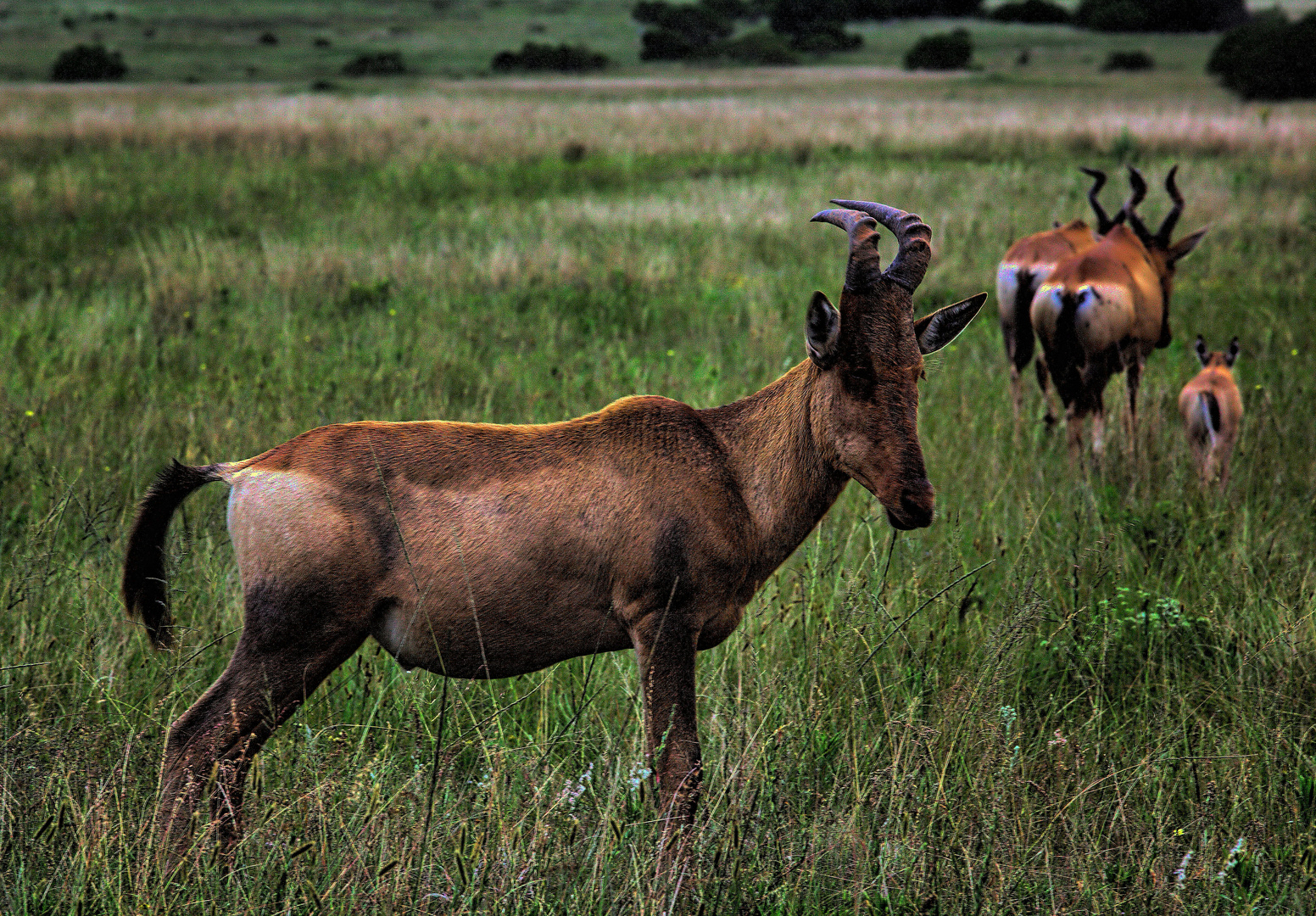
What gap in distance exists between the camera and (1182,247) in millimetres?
6633

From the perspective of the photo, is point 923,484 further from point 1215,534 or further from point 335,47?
point 335,47

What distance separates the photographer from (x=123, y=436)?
5.43 metres

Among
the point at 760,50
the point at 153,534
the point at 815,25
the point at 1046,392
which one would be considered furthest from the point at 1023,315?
the point at 815,25

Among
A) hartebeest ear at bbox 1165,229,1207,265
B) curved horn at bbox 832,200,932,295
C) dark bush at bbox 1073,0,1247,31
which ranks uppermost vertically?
dark bush at bbox 1073,0,1247,31

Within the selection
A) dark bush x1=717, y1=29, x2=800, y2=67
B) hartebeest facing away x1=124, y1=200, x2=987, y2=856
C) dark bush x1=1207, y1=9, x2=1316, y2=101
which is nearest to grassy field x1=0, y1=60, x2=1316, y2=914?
hartebeest facing away x1=124, y1=200, x2=987, y2=856

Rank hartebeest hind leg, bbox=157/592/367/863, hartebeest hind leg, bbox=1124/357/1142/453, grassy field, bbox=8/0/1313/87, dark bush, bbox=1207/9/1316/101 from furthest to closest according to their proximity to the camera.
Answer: grassy field, bbox=8/0/1313/87 → dark bush, bbox=1207/9/1316/101 → hartebeest hind leg, bbox=1124/357/1142/453 → hartebeest hind leg, bbox=157/592/367/863

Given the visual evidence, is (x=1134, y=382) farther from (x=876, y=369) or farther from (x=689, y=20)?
(x=689, y=20)

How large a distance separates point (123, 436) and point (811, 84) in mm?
A: 49070

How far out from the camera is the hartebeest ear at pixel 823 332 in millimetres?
2494

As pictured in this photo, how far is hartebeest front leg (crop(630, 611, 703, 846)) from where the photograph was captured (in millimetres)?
2557

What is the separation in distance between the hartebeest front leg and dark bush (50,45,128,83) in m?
53.5

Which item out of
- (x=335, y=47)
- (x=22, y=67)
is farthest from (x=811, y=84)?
(x=22, y=67)

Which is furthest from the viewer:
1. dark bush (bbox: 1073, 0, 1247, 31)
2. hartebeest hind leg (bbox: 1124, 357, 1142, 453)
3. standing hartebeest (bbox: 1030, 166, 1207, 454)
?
dark bush (bbox: 1073, 0, 1247, 31)

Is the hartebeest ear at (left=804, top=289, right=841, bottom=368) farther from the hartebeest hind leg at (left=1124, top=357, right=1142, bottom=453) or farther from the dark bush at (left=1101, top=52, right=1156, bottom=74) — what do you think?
the dark bush at (left=1101, top=52, right=1156, bottom=74)
